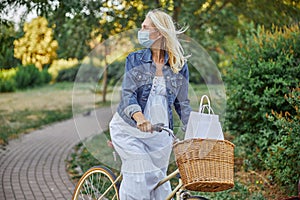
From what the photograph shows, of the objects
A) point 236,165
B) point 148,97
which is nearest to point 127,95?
point 148,97

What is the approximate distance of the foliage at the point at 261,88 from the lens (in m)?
6.57

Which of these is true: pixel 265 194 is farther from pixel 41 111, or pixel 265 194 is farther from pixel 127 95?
pixel 41 111

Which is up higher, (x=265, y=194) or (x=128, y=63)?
(x=128, y=63)

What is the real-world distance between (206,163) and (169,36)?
99cm

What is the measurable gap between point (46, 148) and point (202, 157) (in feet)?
24.4

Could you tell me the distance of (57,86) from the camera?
990 inches

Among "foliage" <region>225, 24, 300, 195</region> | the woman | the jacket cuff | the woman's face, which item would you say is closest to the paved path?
the woman

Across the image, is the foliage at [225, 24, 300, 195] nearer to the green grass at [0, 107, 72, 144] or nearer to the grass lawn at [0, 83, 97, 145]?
the grass lawn at [0, 83, 97, 145]

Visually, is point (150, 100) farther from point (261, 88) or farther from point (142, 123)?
point (261, 88)

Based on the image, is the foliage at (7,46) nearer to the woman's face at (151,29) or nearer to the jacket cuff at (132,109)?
the woman's face at (151,29)

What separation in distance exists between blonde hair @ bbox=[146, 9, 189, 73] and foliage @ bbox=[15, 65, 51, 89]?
1864 centimetres

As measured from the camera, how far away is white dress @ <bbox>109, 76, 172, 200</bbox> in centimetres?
371

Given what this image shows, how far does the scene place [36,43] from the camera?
9.51 meters

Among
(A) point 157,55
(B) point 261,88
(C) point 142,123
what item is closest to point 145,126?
(C) point 142,123
